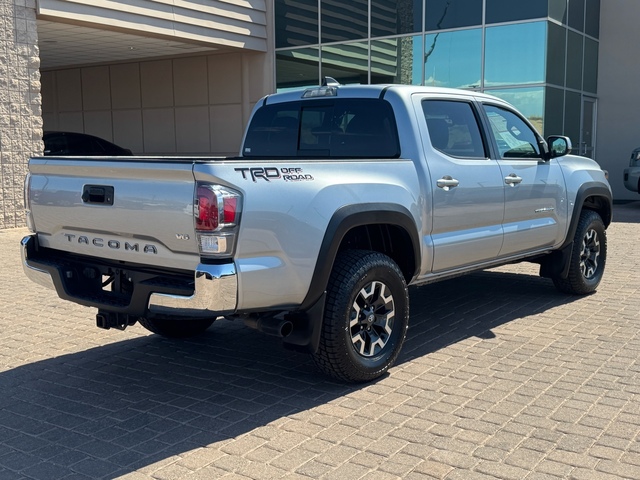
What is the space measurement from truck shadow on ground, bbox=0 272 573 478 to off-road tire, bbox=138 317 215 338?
3.4 inches

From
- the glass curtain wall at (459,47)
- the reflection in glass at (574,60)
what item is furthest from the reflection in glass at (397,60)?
the reflection in glass at (574,60)

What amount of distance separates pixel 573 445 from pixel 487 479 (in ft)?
2.12

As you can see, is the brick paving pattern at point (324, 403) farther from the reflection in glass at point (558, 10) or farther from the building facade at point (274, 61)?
the reflection in glass at point (558, 10)

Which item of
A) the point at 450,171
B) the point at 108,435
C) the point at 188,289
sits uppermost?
the point at 450,171

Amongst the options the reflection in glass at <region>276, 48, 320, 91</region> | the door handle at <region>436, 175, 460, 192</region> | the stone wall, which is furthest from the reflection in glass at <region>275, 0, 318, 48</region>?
the door handle at <region>436, 175, 460, 192</region>

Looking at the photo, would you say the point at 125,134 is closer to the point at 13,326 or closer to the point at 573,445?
the point at 13,326

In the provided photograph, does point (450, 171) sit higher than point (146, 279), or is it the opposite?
point (450, 171)

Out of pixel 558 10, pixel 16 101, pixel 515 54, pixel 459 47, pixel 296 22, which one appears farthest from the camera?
pixel 296 22

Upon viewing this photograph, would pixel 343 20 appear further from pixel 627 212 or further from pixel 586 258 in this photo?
pixel 586 258

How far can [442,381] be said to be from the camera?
4.69m

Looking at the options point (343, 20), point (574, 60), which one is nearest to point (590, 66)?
point (574, 60)

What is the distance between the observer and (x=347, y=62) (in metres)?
17.8

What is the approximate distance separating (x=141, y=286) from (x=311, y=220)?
1.04 meters

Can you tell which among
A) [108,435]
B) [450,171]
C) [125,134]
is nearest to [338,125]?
[450,171]
